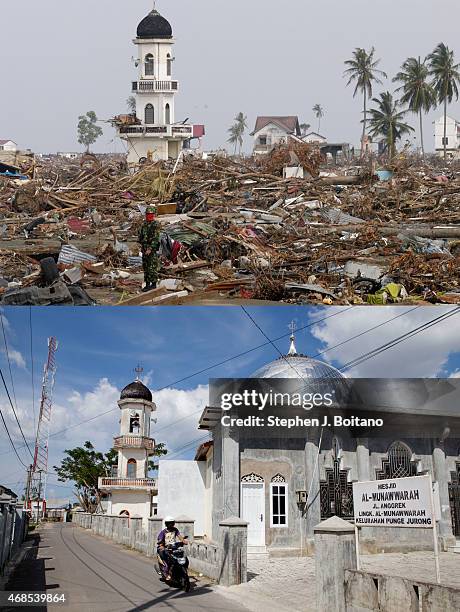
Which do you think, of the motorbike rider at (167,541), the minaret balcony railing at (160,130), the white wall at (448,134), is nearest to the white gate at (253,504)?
the motorbike rider at (167,541)

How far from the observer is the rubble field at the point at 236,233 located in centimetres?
781

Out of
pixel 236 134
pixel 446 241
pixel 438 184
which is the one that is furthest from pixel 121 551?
pixel 236 134

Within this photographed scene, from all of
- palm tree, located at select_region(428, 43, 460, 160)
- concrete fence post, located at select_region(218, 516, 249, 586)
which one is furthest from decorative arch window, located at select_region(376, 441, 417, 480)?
palm tree, located at select_region(428, 43, 460, 160)

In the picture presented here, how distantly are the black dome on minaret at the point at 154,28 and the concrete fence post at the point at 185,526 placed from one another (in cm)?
718

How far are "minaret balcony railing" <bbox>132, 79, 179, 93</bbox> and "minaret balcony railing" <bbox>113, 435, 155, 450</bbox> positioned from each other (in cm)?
731

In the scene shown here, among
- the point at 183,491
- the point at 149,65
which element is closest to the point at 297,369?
the point at 183,491

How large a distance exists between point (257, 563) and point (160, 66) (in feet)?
27.9

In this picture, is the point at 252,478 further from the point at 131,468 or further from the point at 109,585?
the point at 109,585

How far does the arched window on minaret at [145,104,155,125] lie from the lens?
15.0 m

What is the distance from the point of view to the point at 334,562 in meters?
6.24

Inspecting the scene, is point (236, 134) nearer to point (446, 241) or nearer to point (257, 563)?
point (446, 241)

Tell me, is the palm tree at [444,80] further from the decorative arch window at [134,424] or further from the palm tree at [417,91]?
the decorative arch window at [134,424]

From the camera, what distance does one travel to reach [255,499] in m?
8.31

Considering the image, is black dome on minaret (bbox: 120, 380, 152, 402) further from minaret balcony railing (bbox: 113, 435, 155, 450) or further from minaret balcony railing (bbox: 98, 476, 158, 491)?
minaret balcony railing (bbox: 98, 476, 158, 491)
